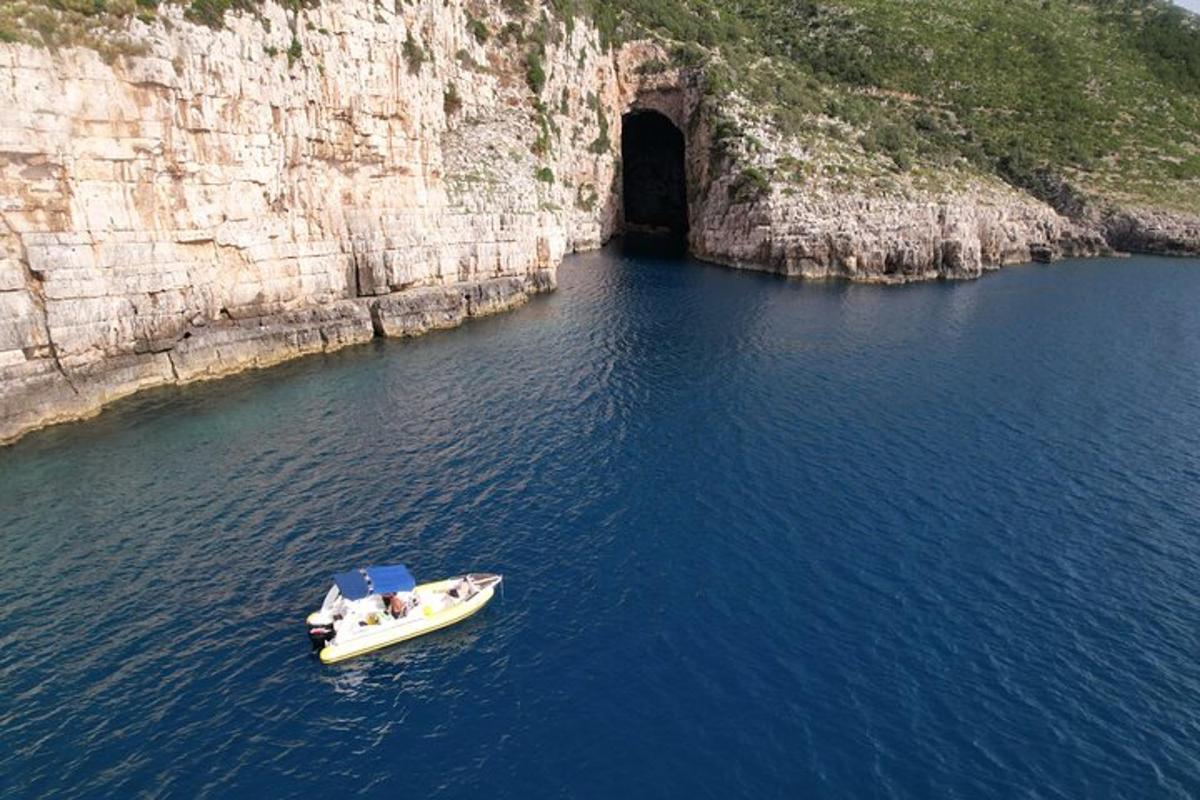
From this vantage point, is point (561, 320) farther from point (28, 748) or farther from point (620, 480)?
point (28, 748)

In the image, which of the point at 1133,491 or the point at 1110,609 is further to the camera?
the point at 1133,491

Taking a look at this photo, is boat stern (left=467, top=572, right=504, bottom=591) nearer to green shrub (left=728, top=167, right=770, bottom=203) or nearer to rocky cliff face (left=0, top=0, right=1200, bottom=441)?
rocky cliff face (left=0, top=0, right=1200, bottom=441)

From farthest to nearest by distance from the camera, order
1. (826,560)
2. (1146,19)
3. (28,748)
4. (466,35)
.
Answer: (1146,19) < (466,35) < (826,560) < (28,748)

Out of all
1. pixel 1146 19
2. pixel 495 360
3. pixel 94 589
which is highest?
pixel 1146 19

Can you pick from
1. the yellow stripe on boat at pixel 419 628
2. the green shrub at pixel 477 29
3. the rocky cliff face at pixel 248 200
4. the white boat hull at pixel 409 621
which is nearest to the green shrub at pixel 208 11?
the rocky cliff face at pixel 248 200

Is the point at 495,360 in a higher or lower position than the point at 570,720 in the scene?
higher

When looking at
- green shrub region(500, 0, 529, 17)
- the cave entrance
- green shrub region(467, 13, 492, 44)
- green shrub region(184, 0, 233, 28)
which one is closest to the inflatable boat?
green shrub region(184, 0, 233, 28)

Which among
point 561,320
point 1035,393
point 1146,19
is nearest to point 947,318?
point 1035,393

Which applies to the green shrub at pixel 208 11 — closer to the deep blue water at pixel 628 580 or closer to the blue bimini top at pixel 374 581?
the deep blue water at pixel 628 580
